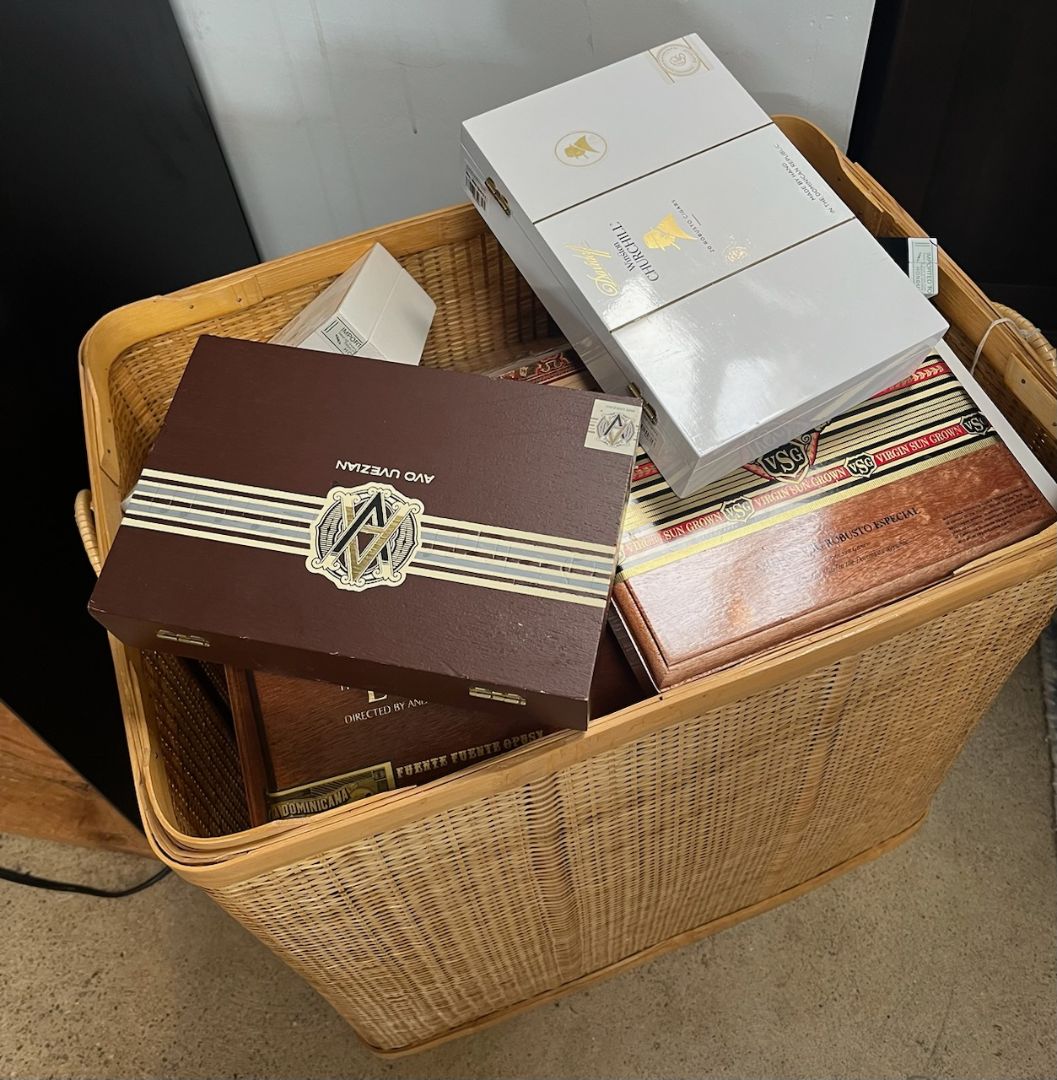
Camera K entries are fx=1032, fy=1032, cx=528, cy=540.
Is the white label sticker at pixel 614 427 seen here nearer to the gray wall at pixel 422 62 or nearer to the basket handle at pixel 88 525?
the basket handle at pixel 88 525

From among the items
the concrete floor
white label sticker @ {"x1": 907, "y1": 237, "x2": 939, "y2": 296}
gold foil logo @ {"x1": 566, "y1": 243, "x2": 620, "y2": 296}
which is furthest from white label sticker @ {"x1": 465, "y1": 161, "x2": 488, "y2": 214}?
the concrete floor

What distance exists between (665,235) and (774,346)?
0.13m

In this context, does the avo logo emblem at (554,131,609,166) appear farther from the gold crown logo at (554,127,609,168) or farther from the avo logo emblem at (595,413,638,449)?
the avo logo emblem at (595,413,638,449)

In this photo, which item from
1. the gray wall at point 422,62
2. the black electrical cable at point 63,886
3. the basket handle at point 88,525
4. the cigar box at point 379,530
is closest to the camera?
the cigar box at point 379,530

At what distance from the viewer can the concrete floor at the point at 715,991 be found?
1.06m

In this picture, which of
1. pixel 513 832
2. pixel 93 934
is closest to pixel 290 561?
pixel 513 832

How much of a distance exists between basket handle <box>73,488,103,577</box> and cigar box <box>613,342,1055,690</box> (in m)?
0.38

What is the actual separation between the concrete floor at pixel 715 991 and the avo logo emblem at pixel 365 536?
65 centimetres

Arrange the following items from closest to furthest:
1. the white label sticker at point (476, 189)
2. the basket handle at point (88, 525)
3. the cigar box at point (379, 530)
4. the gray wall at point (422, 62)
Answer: the cigar box at point (379, 530), the basket handle at point (88, 525), the white label sticker at point (476, 189), the gray wall at point (422, 62)

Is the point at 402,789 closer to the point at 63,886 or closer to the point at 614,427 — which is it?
the point at 614,427

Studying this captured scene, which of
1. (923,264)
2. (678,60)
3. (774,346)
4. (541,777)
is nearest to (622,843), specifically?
(541,777)

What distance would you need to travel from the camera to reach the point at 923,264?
86 centimetres

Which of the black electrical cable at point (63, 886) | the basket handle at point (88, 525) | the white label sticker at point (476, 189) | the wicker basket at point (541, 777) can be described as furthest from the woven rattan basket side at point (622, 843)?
the white label sticker at point (476, 189)

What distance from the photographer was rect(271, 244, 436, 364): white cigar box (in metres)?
0.84
